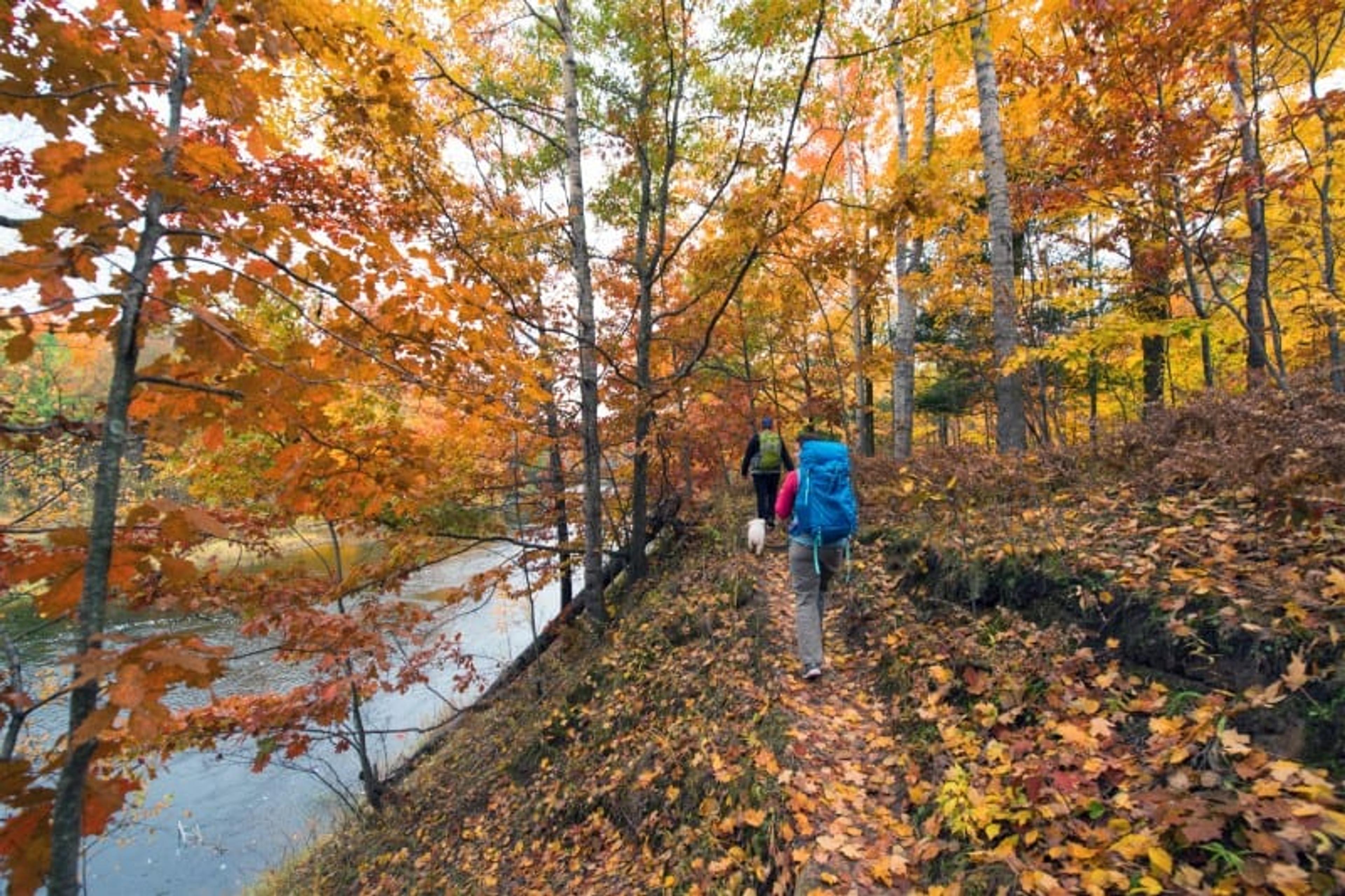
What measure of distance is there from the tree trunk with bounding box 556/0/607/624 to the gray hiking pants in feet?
10.9

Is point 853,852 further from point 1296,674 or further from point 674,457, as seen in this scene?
point 674,457

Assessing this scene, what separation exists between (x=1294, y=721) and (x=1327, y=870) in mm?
838

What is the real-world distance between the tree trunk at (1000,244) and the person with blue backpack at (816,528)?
364 cm

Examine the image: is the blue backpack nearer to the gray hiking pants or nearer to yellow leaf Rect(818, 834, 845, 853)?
the gray hiking pants

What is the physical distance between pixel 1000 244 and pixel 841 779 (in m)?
6.75

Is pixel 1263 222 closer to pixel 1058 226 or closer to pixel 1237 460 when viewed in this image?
pixel 1237 460

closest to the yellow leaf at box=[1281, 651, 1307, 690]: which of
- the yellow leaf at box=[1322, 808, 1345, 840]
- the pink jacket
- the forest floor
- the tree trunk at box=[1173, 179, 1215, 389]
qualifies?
the forest floor

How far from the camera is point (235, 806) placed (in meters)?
9.45

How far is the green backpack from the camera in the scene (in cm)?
809

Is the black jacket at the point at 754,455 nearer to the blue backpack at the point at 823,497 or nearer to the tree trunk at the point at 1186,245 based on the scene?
the blue backpack at the point at 823,497

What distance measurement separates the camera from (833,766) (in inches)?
146

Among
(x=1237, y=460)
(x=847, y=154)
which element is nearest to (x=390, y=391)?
(x=1237, y=460)

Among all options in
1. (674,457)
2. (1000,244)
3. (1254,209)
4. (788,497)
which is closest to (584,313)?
(788,497)

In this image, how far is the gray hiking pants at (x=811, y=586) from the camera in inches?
182
